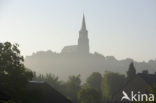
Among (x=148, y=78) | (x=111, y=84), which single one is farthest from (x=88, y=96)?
(x=111, y=84)

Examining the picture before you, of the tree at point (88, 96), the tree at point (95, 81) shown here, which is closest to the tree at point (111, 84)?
the tree at point (95, 81)

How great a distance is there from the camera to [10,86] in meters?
26.8

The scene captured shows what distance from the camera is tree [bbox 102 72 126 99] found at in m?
104

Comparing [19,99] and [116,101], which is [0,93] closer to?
[19,99]

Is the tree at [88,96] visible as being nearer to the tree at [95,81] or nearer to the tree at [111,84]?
the tree at [111,84]

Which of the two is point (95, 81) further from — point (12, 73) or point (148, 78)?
point (12, 73)

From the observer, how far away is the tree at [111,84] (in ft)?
342

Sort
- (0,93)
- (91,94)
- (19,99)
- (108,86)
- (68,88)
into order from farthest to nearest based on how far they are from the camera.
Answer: (108,86), (68,88), (91,94), (19,99), (0,93)

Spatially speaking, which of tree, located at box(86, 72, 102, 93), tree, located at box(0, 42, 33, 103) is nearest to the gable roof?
tree, located at box(86, 72, 102, 93)

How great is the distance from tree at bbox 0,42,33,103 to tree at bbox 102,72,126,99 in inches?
2965

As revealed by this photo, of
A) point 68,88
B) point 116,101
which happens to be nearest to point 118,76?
point 68,88

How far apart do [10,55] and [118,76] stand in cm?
8258

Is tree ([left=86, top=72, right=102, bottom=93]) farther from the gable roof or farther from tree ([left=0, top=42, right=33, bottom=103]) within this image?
tree ([left=0, top=42, right=33, bottom=103])

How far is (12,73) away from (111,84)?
81086 mm
